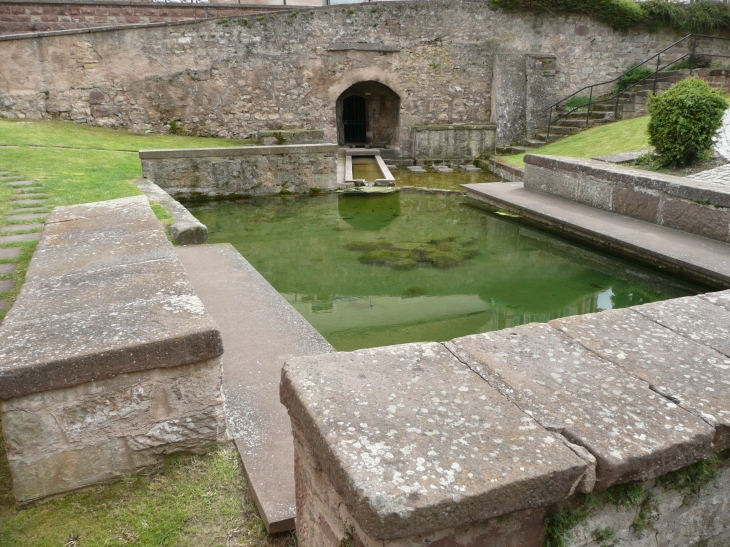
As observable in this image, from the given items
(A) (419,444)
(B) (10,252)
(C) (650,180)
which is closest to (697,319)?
(A) (419,444)

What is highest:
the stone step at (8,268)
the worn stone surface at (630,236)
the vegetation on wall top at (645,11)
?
the vegetation on wall top at (645,11)

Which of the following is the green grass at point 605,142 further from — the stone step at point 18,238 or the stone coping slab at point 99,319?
→ the stone coping slab at point 99,319

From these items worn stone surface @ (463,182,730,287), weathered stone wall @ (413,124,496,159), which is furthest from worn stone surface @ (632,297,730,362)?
weathered stone wall @ (413,124,496,159)

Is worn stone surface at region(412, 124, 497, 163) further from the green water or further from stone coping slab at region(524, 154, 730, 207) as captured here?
stone coping slab at region(524, 154, 730, 207)

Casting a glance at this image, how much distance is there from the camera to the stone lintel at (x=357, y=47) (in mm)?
17312

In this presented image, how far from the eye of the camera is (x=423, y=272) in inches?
276

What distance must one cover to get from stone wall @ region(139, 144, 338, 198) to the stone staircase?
731 cm

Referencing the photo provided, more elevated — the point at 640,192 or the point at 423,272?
the point at 640,192

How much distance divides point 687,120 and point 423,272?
491 centimetres

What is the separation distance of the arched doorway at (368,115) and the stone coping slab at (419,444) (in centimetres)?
1764

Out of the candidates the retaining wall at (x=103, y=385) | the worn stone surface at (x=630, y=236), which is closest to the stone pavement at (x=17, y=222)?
the retaining wall at (x=103, y=385)

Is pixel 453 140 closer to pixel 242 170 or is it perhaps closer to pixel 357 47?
pixel 357 47

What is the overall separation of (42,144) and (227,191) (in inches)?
168

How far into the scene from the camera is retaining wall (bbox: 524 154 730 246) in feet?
21.9
